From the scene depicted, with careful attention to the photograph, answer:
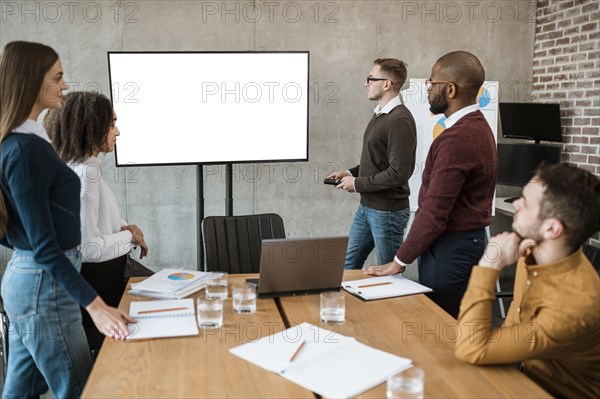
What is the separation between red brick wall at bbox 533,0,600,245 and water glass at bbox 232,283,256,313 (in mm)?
3187

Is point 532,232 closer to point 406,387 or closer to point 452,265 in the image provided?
point 406,387

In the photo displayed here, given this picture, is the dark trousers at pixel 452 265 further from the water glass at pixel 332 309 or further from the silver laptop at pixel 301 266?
the water glass at pixel 332 309

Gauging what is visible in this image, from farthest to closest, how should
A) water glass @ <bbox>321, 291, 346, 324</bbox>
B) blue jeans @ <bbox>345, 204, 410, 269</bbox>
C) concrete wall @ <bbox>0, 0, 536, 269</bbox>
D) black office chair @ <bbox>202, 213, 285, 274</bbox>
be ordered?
1. concrete wall @ <bbox>0, 0, 536, 269</bbox>
2. blue jeans @ <bbox>345, 204, 410, 269</bbox>
3. black office chair @ <bbox>202, 213, 285, 274</bbox>
4. water glass @ <bbox>321, 291, 346, 324</bbox>

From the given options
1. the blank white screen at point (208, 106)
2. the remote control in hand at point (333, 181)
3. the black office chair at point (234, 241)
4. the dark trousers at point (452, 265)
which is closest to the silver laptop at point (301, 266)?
the dark trousers at point (452, 265)

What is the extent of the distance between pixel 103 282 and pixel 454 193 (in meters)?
1.47

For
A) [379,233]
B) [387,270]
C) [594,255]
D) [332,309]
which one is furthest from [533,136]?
[332,309]

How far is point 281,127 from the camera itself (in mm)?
4027

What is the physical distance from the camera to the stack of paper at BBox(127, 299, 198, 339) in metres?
1.82

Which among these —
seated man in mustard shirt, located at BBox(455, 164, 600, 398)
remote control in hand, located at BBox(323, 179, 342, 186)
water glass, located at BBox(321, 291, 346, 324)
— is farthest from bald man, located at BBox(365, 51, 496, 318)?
remote control in hand, located at BBox(323, 179, 342, 186)

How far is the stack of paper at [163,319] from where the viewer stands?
182 cm

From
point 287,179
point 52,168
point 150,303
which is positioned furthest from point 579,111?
point 52,168

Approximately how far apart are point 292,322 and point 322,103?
9.87 ft

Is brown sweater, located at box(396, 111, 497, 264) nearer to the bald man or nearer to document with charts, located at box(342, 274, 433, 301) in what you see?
the bald man

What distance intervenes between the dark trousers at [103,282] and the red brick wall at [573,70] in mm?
3422
